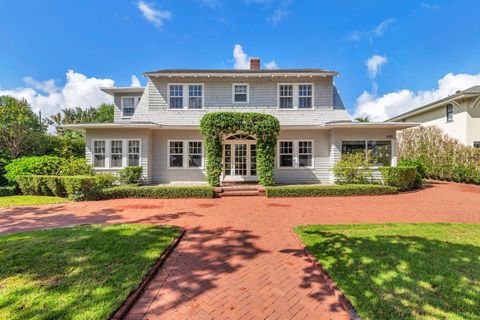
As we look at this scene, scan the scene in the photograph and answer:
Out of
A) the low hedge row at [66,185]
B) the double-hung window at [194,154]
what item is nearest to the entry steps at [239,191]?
the double-hung window at [194,154]

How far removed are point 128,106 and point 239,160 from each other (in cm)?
996

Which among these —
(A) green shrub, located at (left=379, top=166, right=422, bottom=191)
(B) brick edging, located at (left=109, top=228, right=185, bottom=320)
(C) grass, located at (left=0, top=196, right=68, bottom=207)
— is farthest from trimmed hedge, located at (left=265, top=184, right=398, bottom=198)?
(C) grass, located at (left=0, top=196, right=68, bottom=207)

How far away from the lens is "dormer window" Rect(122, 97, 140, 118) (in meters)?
16.6

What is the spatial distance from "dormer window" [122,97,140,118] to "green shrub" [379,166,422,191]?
1759 centimetres

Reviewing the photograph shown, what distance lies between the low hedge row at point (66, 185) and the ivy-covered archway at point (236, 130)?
17.8 feet

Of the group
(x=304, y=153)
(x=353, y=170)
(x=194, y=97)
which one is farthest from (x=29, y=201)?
(x=353, y=170)

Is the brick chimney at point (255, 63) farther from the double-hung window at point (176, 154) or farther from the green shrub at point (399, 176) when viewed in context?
the green shrub at point (399, 176)

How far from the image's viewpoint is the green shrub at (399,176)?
1167 cm

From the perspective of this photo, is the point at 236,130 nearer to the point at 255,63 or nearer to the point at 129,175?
the point at 129,175

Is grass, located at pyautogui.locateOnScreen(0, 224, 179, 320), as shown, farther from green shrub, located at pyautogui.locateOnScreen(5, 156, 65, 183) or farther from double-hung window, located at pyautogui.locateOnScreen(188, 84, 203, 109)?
double-hung window, located at pyautogui.locateOnScreen(188, 84, 203, 109)

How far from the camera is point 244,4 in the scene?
1260 cm

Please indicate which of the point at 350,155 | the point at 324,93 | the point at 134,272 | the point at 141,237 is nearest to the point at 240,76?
the point at 324,93

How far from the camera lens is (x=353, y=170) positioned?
12.6 metres

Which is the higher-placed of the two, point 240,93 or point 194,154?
point 240,93
